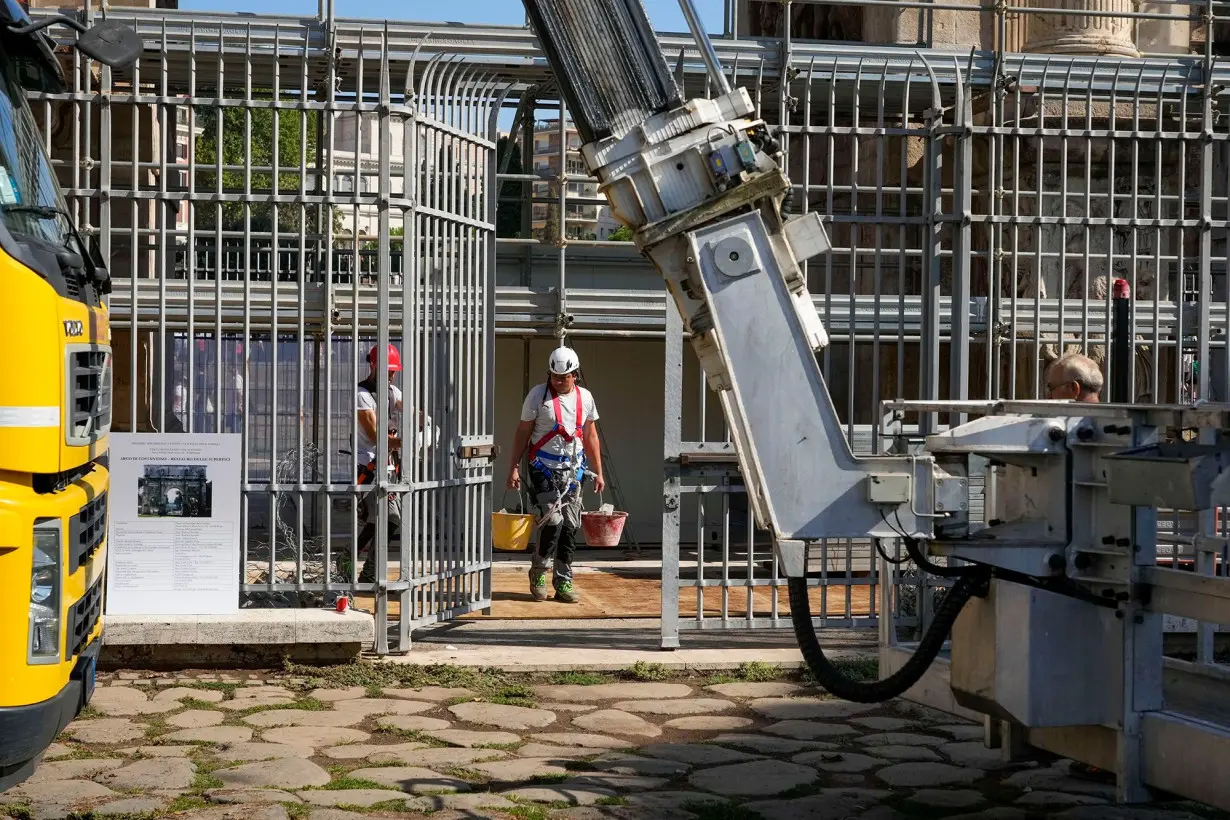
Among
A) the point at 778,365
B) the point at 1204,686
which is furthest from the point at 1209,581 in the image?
the point at 778,365

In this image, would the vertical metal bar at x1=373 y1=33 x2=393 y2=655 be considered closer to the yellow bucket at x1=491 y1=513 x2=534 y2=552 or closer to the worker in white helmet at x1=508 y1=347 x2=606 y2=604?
the worker in white helmet at x1=508 y1=347 x2=606 y2=604

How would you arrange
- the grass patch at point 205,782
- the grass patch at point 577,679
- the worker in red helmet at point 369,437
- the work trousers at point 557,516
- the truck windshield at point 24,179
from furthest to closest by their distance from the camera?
the work trousers at point 557,516 < the worker in red helmet at point 369,437 < the grass patch at point 577,679 < the grass patch at point 205,782 < the truck windshield at point 24,179

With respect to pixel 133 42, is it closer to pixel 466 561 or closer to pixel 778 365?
pixel 778 365

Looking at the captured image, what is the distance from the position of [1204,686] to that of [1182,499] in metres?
1.29

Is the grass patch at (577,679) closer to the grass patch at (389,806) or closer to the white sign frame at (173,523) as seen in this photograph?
the white sign frame at (173,523)

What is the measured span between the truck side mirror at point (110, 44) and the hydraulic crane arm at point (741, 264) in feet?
5.69

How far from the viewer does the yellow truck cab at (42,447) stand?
4.93 m

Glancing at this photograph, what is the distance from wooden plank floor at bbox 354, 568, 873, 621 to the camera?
1135 centimetres

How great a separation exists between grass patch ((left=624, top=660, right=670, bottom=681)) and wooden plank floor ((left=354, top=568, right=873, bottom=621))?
1.57 meters

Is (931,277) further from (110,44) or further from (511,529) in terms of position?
(110,44)

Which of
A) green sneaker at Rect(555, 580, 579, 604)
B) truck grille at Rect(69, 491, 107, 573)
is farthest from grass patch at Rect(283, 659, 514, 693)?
green sneaker at Rect(555, 580, 579, 604)

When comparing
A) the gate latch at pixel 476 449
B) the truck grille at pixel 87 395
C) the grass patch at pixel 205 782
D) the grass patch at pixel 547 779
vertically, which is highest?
the truck grille at pixel 87 395

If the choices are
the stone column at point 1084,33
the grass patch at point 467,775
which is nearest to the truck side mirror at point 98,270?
the grass patch at point 467,775

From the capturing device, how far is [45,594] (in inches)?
201
